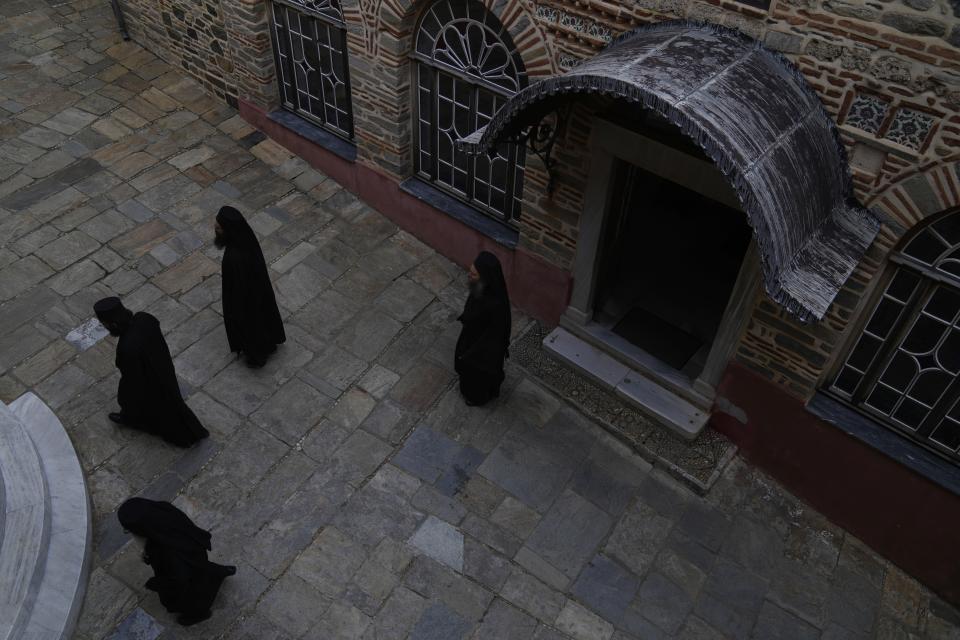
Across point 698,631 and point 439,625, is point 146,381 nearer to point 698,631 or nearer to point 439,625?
point 439,625

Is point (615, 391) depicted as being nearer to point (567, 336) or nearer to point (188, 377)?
point (567, 336)

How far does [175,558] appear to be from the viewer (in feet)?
16.8

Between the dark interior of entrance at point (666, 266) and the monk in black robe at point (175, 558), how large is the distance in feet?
13.9

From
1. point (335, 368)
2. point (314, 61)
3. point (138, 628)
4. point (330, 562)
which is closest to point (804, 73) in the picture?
point (335, 368)

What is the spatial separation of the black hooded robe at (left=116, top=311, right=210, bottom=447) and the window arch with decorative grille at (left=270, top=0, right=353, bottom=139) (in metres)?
3.82

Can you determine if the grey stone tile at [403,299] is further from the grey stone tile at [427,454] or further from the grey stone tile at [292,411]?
the grey stone tile at [427,454]

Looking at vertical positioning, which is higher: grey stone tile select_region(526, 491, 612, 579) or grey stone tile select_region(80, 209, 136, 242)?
grey stone tile select_region(80, 209, 136, 242)

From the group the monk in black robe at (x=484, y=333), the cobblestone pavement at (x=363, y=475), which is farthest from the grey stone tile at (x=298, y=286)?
the monk in black robe at (x=484, y=333)

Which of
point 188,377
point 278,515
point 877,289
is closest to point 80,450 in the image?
point 188,377

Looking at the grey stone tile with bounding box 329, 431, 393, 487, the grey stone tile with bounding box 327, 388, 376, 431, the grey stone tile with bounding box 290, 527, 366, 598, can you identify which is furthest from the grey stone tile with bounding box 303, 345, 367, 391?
the grey stone tile with bounding box 290, 527, 366, 598

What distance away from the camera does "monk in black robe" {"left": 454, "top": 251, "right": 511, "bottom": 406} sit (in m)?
6.27

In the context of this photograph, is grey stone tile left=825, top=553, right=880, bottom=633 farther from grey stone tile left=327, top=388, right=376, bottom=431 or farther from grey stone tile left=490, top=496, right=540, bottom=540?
grey stone tile left=327, top=388, right=376, bottom=431

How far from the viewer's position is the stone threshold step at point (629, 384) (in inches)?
274

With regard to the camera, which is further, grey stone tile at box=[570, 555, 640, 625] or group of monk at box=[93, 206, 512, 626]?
grey stone tile at box=[570, 555, 640, 625]
